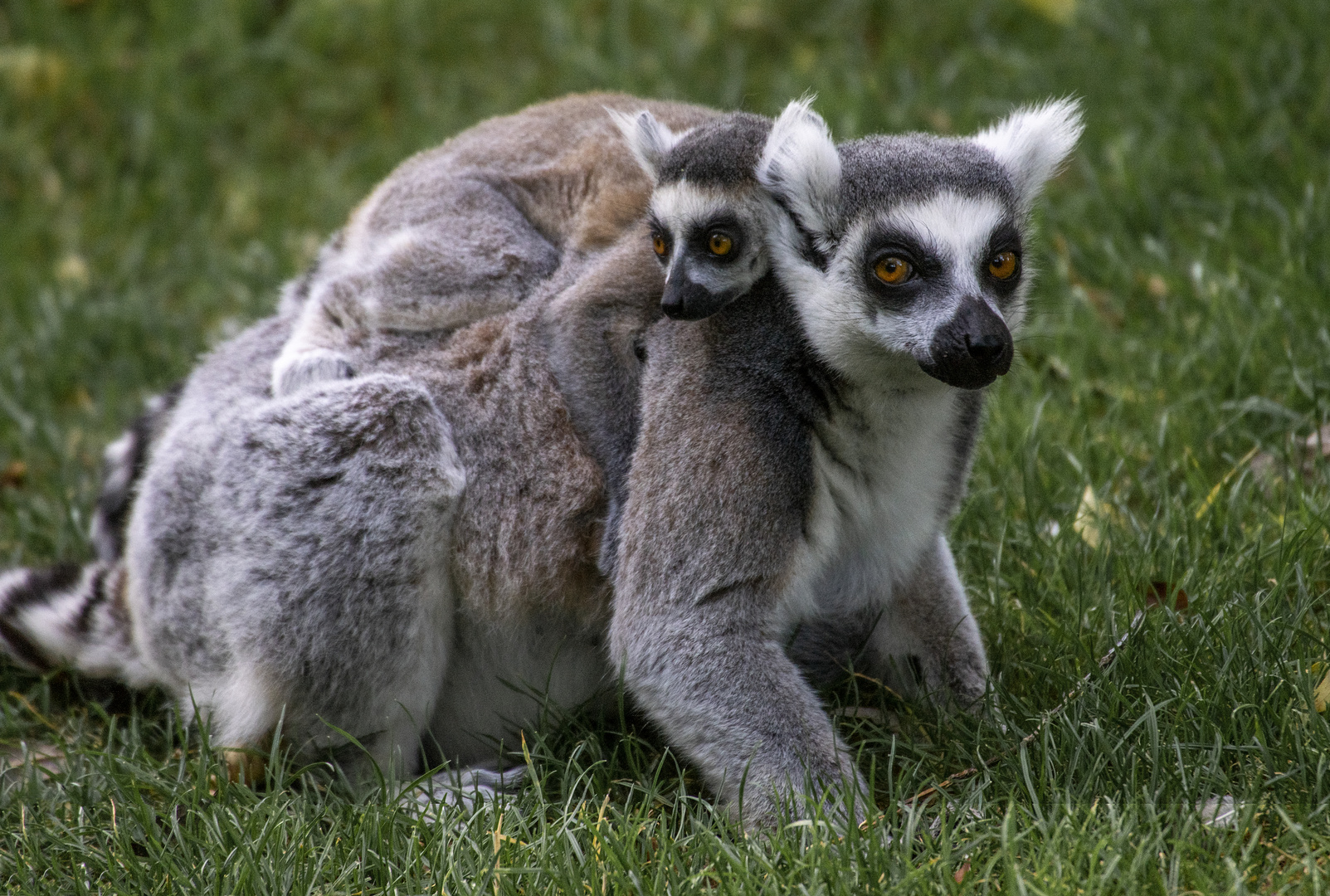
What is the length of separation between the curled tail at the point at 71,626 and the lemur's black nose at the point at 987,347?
2.99 m

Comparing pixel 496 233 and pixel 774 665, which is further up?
pixel 496 233

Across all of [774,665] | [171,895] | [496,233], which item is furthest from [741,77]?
[171,895]

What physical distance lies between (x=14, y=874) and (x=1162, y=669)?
3.18 metres

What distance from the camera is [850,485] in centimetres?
371

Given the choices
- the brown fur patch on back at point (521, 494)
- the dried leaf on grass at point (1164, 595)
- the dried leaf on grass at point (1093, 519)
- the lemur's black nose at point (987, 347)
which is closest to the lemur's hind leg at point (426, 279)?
the brown fur patch on back at point (521, 494)

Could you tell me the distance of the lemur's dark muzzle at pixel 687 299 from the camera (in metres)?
3.55

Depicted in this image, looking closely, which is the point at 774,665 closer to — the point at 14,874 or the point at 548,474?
the point at 548,474

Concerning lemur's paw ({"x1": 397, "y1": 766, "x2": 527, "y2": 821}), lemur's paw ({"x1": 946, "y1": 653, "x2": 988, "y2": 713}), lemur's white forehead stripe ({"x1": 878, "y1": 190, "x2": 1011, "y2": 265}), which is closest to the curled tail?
lemur's paw ({"x1": 397, "y1": 766, "x2": 527, "y2": 821})

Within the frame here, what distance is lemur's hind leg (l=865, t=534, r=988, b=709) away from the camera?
160 inches

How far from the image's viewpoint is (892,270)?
345 cm

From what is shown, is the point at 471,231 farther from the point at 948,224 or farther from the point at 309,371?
the point at 948,224

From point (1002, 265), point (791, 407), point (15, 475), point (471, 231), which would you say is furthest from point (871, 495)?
point (15, 475)

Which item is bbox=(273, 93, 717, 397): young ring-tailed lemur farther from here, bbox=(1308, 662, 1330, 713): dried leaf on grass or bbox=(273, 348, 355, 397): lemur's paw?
bbox=(1308, 662, 1330, 713): dried leaf on grass

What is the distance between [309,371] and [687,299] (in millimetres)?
1301
